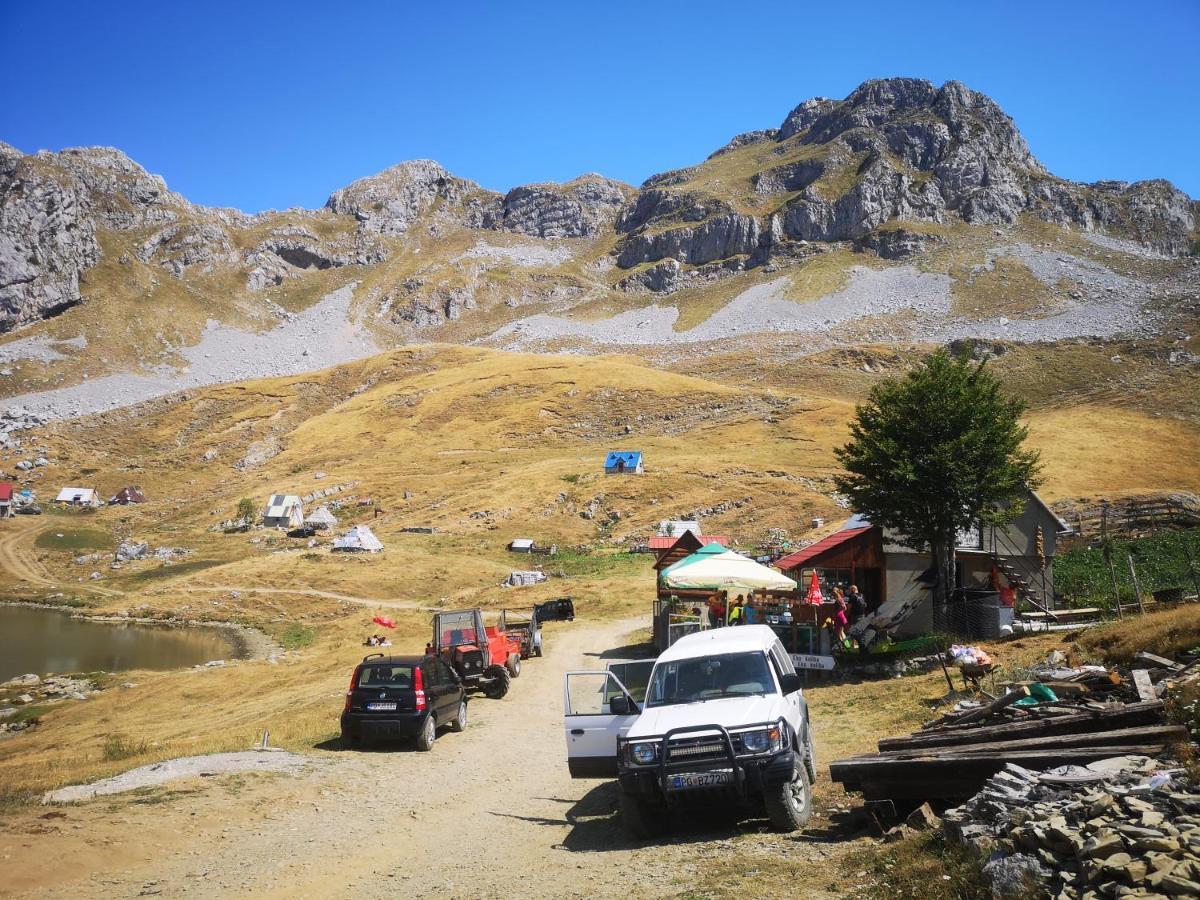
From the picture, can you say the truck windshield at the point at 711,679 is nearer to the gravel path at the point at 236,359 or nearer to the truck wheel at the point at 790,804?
the truck wheel at the point at 790,804

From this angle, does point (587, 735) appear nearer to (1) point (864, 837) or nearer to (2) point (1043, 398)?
(1) point (864, 837)

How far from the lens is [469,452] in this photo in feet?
275

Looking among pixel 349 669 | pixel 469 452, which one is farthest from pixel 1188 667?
pixel 469 452

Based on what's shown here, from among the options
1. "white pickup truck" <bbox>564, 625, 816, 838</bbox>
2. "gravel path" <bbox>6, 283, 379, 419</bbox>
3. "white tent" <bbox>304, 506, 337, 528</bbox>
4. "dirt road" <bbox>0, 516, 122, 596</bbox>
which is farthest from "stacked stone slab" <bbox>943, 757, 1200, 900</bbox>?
"gravel path" <bbox>6, 283, 379, 419</bbox>

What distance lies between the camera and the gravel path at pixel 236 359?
11188cm

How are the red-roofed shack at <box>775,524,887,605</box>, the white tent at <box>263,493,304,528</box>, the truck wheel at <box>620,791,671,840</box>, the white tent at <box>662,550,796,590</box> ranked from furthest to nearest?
the white tent at <box>263,493,304,528</box> < the red-roofed shack at <box>775,524,887,605</box> < the white tent at <box>662,550,796,590</box> < the truck wheel at <box>620,791,671,840</box>

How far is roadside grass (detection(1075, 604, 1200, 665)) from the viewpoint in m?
12.1

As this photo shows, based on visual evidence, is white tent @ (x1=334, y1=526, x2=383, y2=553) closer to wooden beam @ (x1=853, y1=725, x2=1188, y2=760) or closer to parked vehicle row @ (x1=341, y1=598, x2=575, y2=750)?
parked vehicle row @ (x1=341, y1=598, x2=575, y2=750)

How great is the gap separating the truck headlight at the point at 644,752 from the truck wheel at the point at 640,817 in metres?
0.45

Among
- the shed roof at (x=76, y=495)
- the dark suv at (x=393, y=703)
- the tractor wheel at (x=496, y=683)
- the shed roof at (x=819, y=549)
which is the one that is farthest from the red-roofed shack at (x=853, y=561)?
the shed roof at (x=76, y=495)

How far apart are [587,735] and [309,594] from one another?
3639 cm

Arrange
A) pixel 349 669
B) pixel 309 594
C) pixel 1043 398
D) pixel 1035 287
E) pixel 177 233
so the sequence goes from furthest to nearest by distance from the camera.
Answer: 1. pixel 177 233
2. pixel 1035 287
3. pixel 1043 398
4. pixel 309 594
5. pixel 349 669

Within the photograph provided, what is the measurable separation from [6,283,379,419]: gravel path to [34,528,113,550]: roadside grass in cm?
5034

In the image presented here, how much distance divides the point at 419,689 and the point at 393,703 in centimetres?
51
